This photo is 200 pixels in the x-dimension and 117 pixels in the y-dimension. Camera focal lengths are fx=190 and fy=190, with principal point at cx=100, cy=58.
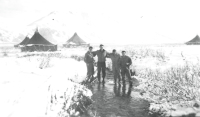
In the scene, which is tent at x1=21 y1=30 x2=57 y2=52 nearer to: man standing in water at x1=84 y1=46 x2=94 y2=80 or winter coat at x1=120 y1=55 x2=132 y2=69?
man standing in water at x1=84 y1=46 x2=94 y2=80

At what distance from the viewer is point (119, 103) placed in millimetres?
6781

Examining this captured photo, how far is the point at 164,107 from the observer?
5.29 meters

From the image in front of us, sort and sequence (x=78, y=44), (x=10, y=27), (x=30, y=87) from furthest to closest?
(x=10, y=27) < (x=78, y=44) < (x=30, y=87)

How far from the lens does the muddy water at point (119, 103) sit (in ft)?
19.1

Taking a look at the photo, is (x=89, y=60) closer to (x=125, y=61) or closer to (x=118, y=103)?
(x=125, y=61)

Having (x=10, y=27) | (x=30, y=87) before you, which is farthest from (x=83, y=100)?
(x=10, y=27)

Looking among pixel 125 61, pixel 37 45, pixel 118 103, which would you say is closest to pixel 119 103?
pixel 118 103

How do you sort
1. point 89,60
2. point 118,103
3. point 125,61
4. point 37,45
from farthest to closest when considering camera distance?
point 37,45
point 89,60
point 125,61
point 118,103

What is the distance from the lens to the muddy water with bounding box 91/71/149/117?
5809 millimetres

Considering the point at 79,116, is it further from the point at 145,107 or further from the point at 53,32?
the point at 53,32

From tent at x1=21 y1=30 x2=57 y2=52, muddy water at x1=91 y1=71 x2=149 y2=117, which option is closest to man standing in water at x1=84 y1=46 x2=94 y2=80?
muddy water at x1=91 y1=71 x2=149 y2=117

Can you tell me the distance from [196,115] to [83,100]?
3484 millimetres

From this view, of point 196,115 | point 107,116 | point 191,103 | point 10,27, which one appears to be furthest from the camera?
point 10,27

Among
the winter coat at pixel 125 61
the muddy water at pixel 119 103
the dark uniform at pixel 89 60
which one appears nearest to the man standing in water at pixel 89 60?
→ the dark uniform at pixel 89 60
